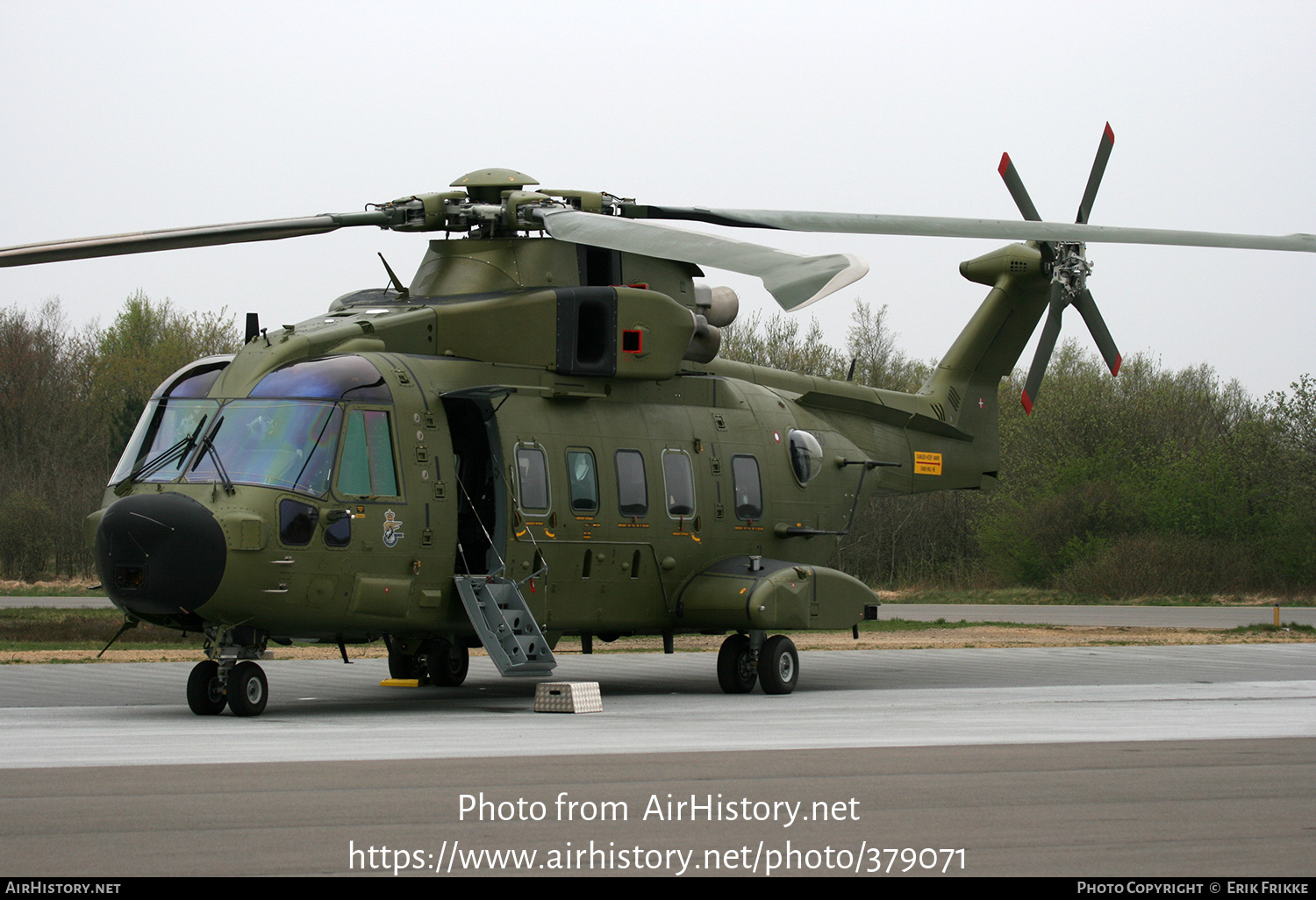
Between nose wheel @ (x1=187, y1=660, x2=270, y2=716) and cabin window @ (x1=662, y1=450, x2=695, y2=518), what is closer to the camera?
nose wheel @ (x1=187, y1=660, x2=270, y2=716)

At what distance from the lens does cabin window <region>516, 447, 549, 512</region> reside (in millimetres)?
15305

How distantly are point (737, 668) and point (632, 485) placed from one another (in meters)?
2.47

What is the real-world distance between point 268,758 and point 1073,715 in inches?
290

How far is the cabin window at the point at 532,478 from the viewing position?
1530cm

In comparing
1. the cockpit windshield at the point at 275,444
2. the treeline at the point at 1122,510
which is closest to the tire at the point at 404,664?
the cockpit windshield at the point at 275,444

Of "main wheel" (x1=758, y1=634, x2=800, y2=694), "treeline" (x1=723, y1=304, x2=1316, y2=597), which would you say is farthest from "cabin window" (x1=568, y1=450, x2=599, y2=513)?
"treeline" (x1=723, y1=304, x2=1316, y2=597)

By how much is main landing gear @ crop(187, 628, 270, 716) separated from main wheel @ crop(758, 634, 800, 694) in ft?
18.8

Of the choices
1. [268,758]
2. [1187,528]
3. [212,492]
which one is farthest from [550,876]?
[1187,528]

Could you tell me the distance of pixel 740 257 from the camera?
1087 cm

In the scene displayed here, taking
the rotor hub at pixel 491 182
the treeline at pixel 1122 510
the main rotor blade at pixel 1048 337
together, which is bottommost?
the treeline at pixel 1122 510

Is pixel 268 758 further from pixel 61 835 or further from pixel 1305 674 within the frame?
pixel 1305 674

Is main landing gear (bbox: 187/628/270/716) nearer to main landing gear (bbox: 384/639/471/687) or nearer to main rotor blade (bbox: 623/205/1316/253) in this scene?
main landing gear (bbox: 384/639/471/687)

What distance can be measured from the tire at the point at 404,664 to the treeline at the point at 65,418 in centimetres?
3243

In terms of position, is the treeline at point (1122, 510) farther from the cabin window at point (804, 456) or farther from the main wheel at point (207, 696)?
the main wheel at point (207, 696)
